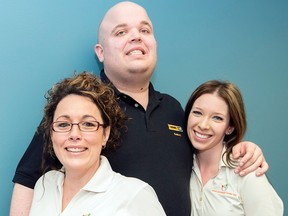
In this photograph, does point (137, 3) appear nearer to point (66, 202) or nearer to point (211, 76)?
point (211, 76)

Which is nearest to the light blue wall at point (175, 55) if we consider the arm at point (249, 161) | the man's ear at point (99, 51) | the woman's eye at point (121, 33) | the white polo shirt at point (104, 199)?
the man's ear at point (99, 51)

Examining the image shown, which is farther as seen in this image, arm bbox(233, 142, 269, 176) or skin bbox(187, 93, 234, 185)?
skin bbox(187, 93, 234, 185)

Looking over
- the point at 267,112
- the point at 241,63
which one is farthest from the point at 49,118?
the point at 267,112

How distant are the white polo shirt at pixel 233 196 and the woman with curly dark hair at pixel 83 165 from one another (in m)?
0.34

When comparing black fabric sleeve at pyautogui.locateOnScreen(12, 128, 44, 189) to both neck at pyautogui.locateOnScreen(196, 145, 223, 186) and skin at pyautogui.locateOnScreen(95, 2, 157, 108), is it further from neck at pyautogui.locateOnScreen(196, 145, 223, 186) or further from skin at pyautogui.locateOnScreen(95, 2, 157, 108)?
neck at pyautogui.locateOnScreen(196, 145, 223, 186)

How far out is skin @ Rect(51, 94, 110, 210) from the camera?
121cm

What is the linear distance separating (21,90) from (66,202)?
21.8 inches

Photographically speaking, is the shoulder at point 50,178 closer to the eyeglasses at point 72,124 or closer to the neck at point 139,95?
the eyeglasses at point 72,124

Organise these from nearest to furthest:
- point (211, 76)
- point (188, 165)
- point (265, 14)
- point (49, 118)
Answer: point (49, 118), point (188, 165), point (211, 76), point (265, 14)

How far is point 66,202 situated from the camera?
126cm

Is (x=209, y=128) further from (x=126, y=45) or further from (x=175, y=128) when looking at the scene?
(x=126, y=45)

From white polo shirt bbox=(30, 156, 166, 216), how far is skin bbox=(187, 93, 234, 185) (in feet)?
1.37

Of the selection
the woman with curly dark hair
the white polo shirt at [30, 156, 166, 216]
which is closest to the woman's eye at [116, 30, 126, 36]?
the woman with curly dark hair

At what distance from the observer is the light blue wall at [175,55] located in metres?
1.53
